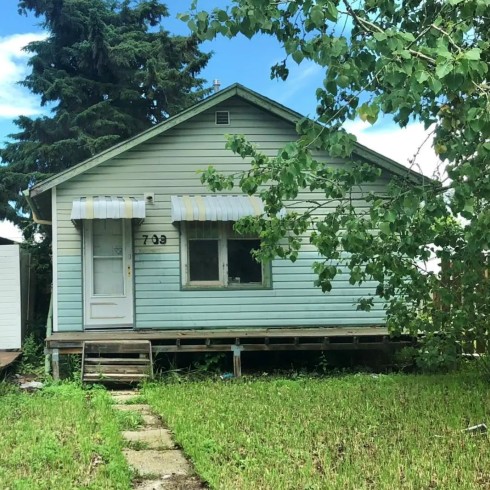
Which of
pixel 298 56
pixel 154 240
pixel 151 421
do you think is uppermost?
pixel 298 56

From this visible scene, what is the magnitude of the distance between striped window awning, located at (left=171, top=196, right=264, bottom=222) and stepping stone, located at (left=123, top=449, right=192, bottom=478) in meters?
5.02

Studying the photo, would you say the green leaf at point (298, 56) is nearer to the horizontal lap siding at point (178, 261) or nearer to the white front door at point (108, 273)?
the horizontal lap siding at point (178, 261)

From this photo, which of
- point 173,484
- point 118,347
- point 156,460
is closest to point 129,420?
point 156,460

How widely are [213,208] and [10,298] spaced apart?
4.28m

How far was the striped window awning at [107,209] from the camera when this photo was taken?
9523mm

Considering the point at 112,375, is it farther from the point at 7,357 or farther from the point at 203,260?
the point at 203,260

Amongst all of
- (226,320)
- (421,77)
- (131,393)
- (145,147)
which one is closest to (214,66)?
(145,147)

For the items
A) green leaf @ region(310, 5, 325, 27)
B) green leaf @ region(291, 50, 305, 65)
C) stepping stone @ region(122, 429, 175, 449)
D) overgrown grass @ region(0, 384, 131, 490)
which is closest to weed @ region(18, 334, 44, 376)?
overgrown grass @ region(0, 384, 131, 490)

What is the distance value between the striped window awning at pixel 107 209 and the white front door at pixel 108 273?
57 cm

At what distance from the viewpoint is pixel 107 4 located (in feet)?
73.4

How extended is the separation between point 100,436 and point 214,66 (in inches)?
756

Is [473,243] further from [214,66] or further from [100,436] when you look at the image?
[214,66]

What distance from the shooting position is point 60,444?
5262 mm

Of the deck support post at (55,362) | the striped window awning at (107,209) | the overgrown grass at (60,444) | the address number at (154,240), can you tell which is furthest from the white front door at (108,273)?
the overgrown grass at (60,444)
